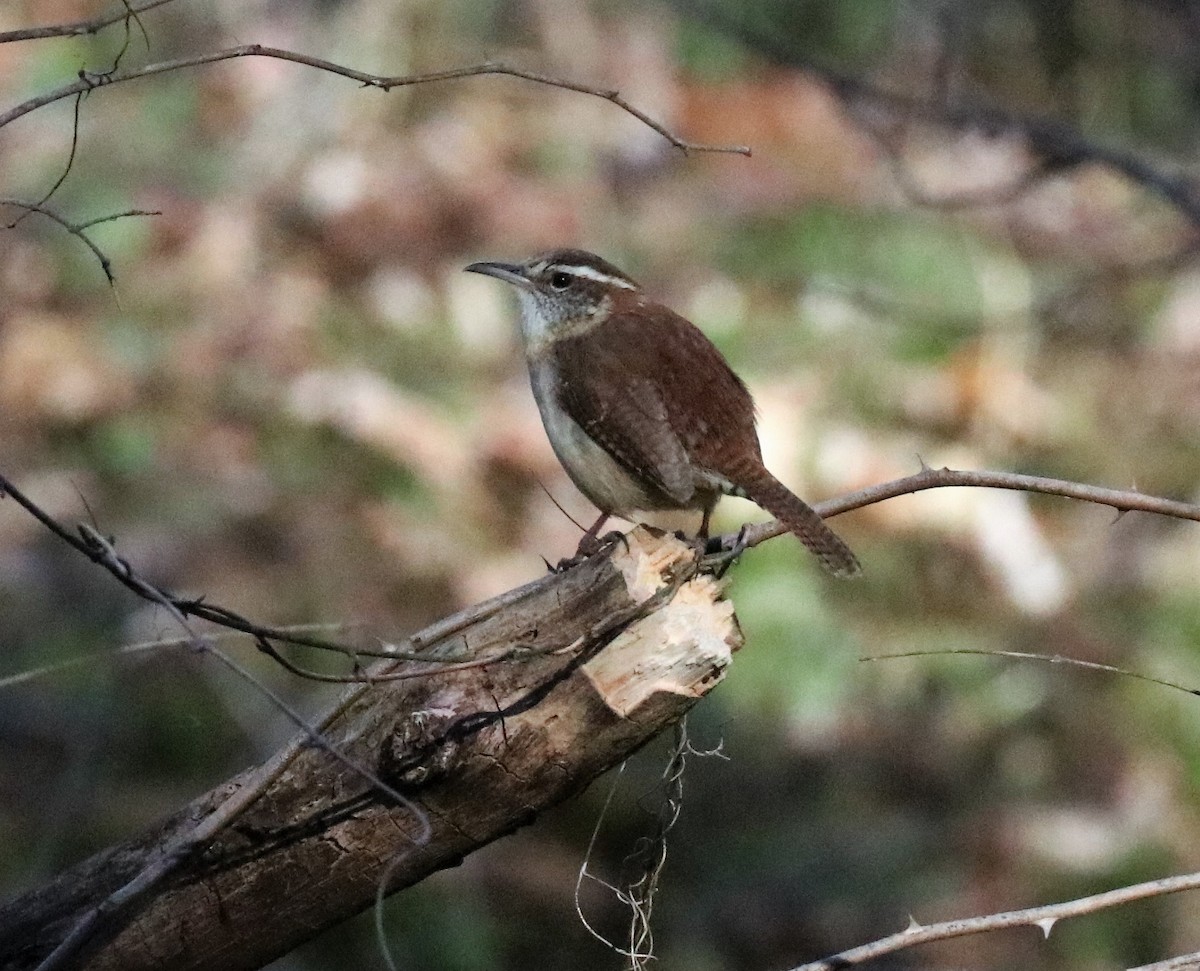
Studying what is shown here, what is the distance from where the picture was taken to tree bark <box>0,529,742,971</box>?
2564 millimetres

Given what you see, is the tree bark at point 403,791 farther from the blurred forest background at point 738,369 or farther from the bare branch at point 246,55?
the blurred forest background at point 738,369

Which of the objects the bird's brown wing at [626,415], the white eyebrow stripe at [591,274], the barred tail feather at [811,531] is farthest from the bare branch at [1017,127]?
the barred tail feather at [811,531]

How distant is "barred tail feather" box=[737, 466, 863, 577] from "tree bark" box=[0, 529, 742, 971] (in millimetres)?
720

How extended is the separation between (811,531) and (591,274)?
4.18 feet

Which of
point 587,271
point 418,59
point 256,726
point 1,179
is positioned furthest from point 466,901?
point 418,59

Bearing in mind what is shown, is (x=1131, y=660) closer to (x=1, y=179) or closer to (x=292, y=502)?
(x=292, y=502)

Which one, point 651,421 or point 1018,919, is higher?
point 651,421

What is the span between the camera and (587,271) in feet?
14.3

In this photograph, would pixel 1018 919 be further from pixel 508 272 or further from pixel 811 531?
pixel 508 272

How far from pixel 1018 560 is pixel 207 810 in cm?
537

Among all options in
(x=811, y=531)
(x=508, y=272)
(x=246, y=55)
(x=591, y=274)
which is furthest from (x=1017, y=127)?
(x=246, y=55)

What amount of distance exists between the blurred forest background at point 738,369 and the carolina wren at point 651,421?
2.21 ft

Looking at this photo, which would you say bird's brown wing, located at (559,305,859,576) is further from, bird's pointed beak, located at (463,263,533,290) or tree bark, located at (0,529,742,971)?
tree bark, located at (0,529,742,971)

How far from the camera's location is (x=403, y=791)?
257cm
